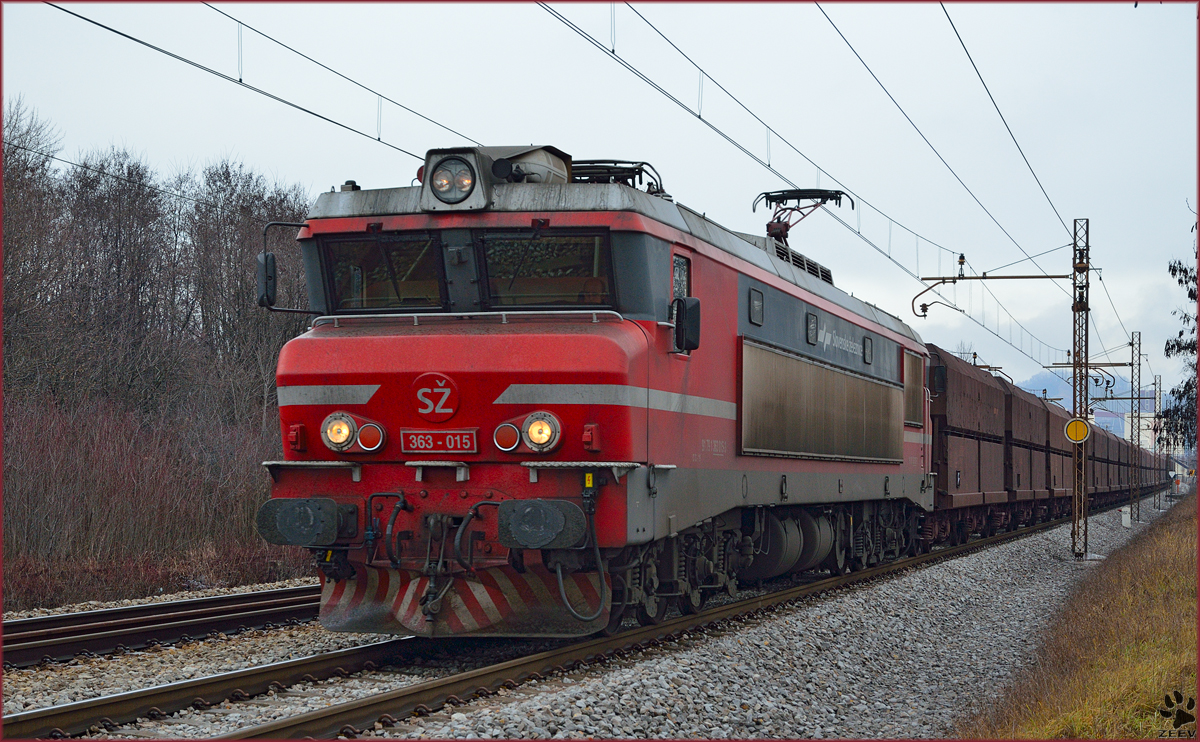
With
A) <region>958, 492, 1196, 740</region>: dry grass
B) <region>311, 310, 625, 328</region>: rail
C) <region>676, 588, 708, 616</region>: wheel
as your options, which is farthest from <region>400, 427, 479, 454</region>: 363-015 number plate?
<region>958, 492, 1196, 740</region>: dry grass

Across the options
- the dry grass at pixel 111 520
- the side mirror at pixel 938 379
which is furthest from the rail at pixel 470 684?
the side mirror at pixel 938 379

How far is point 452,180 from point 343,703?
450 cm

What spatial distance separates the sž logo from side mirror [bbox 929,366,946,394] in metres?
16.5

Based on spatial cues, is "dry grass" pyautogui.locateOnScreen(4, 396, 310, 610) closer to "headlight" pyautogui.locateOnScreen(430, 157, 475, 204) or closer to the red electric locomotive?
the red electric locomotive

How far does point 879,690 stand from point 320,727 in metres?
5.61

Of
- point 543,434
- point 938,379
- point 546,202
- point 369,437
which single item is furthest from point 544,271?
point 938,379

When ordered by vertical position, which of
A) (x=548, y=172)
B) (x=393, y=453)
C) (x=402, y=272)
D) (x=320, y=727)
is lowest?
(x=320, y=727)

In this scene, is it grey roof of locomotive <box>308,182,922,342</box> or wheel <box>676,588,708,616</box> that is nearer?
grey roof of locomotive <box>308,182,922,342</box>

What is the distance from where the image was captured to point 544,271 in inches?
387

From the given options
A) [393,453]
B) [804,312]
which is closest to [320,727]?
[393,453]

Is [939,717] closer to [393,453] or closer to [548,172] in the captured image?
[393,453]

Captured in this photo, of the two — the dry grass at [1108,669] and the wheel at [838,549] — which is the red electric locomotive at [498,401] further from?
the wheel at [838,549]

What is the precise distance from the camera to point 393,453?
9516 millimetres

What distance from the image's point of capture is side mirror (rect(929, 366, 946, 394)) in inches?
935
